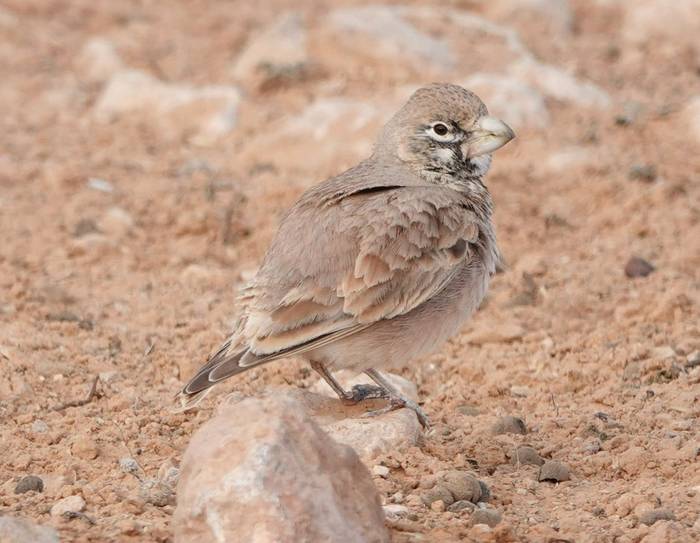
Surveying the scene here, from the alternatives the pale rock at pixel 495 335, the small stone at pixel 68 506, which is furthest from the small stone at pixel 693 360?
the small stone at pixel 68 506

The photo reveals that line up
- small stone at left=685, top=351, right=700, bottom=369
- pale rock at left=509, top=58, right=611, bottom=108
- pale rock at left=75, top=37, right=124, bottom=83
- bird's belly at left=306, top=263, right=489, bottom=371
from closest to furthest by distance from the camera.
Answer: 1. bird's belly at left=306, top=263, right=489, bottom=371
2. small stone at left=685, top=351, right=700, bottom=369
3. pale rock at left=509, top=58, right=611, bottom=108
4. pale rock at left=75, top=37, right=124, bottom=83

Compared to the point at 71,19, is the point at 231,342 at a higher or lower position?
lower

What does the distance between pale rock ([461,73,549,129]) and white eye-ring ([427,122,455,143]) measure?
3.53 meters

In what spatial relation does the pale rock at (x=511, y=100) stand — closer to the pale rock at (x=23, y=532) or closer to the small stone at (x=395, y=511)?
the small stone at (x=395, y=511)

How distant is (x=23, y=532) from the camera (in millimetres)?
3881

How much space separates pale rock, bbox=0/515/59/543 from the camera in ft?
12.6

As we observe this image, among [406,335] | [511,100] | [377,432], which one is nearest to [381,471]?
[377,432]

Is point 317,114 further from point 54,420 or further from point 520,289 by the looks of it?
point 54,420

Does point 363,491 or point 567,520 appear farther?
point 567,520

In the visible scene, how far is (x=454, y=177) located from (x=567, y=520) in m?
1.95

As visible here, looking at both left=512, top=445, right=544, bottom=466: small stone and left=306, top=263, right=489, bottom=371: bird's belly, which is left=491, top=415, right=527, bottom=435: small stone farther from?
left=306, top=263, right=489, bottom=371: bird's belly

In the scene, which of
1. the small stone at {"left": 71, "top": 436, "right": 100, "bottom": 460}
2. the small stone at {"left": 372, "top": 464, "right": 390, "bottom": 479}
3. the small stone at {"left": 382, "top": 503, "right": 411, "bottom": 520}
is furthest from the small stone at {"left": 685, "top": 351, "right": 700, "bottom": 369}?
the small stone at {"left": 71, "top": 436, "right": 100, "bottom": 460}

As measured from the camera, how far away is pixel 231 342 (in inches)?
201

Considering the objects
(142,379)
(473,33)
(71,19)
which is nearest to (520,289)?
(142,379)
